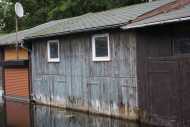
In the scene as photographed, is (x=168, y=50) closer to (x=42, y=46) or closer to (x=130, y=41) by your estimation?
(x=130, y=41)

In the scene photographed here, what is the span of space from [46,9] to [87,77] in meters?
28.2

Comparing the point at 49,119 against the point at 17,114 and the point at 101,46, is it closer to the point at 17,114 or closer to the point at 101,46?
the point at 17,114

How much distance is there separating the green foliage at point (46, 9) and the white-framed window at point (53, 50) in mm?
16095

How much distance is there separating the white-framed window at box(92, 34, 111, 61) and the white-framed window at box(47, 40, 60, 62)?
9.65 ft

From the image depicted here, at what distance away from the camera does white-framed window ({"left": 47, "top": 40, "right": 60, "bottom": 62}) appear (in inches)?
735

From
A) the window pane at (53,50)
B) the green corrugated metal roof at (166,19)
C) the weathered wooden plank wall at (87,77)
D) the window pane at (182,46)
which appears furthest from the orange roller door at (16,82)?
the window pane at (182,46)

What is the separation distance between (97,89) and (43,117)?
2.12 meters

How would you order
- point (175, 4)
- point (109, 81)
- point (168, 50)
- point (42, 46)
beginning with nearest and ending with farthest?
point (168, 50) → point (175, 4) → point (109, 81) → point (42, 46)

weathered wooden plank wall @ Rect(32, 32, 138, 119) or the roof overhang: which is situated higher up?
the roof overhang

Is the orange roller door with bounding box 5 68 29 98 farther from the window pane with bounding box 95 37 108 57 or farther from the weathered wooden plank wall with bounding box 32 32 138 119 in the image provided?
the window pane with bounding box 95 37 108 57

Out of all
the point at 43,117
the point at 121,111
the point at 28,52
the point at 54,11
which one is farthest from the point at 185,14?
the point at 54,11

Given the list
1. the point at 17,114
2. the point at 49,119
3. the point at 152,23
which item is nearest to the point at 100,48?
the point at 49,119

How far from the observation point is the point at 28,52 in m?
21.4

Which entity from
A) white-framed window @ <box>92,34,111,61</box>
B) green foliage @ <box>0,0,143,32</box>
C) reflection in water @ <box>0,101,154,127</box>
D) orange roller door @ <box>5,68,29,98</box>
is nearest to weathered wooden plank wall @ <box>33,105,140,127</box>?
reflection in water @ <box>0,101,154,127</box>
